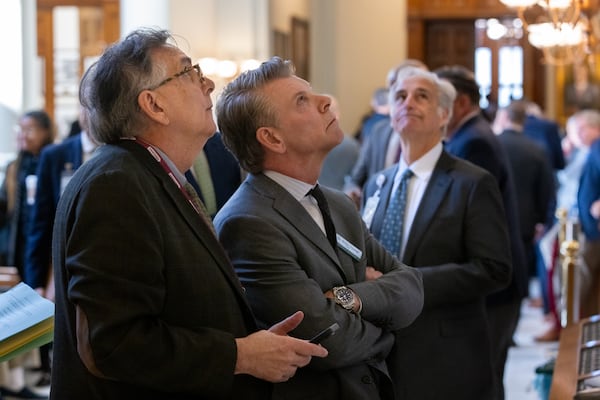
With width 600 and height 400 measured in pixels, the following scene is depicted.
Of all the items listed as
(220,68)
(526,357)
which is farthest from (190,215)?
(220,68)

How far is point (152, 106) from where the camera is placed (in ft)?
8.39

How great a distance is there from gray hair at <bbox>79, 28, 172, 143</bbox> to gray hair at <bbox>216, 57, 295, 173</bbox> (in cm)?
46

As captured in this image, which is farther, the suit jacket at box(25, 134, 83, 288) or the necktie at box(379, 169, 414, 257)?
the suit jacket at box(25, 134, 83, 288)

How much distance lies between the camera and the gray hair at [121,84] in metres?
2.54

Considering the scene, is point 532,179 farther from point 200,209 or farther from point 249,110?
point 200,209

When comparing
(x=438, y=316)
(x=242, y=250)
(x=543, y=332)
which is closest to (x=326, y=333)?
(x=242, y=250)

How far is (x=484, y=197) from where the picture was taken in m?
3.97

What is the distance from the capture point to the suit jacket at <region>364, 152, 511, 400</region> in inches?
150

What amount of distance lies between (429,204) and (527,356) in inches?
200

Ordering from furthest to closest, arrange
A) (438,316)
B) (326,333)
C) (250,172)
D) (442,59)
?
(442,59)
(438,316)
(250,172)
(326,333)

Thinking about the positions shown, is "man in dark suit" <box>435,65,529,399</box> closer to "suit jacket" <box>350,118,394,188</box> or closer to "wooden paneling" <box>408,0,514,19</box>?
"suit jacket" <box>350,118,394,188</box>

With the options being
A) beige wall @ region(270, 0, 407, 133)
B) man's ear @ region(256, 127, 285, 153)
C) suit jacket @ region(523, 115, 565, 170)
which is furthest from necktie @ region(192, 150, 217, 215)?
beige wall @ region(270, 0, 407, 133)

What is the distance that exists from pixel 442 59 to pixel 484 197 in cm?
1863

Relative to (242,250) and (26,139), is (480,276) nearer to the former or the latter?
(242,250)
